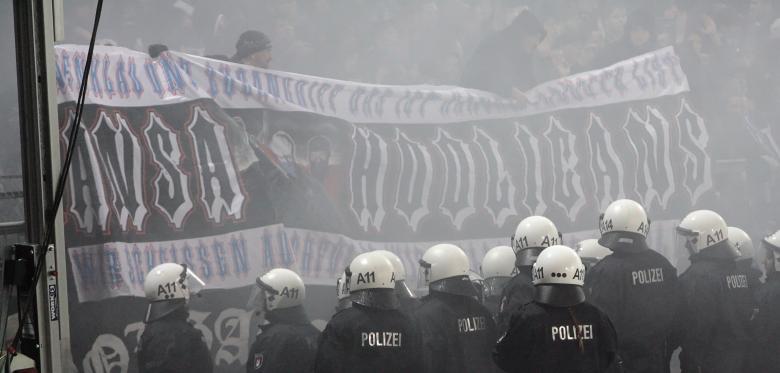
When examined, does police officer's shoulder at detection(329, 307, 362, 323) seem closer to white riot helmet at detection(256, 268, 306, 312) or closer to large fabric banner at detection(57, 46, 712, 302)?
white riot helmet at detection(256, 268, 306, 312)

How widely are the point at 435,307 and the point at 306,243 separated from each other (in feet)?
6.59

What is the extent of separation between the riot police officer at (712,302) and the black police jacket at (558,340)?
5.07ft

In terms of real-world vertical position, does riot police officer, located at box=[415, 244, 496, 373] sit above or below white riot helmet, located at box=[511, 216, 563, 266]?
below

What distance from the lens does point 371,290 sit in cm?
639

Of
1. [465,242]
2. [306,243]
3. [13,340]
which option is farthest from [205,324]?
[13,340]

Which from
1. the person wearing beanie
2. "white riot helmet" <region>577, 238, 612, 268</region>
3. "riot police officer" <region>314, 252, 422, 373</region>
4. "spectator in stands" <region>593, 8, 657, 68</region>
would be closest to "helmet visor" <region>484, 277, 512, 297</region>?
"white riot helmet" <region>577, 238, 612, 268</region>

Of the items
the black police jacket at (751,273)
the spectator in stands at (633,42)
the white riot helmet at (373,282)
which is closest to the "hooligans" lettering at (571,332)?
the white riot helmet at (373,282)

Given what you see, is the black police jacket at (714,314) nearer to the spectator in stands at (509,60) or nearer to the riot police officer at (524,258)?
the riot police officer at (524,258)

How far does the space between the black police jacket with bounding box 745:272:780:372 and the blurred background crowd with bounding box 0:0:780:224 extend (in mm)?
3775

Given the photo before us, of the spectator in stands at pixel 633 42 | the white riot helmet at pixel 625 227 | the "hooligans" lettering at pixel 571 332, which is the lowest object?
the "hooligans" lettering at pixel 571 332

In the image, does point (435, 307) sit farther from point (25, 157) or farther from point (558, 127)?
point (558, 127)

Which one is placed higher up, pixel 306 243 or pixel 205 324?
pixel 306 243

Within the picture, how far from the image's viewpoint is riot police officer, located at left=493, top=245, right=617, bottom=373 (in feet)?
19.5

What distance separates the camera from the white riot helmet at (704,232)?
754cm
